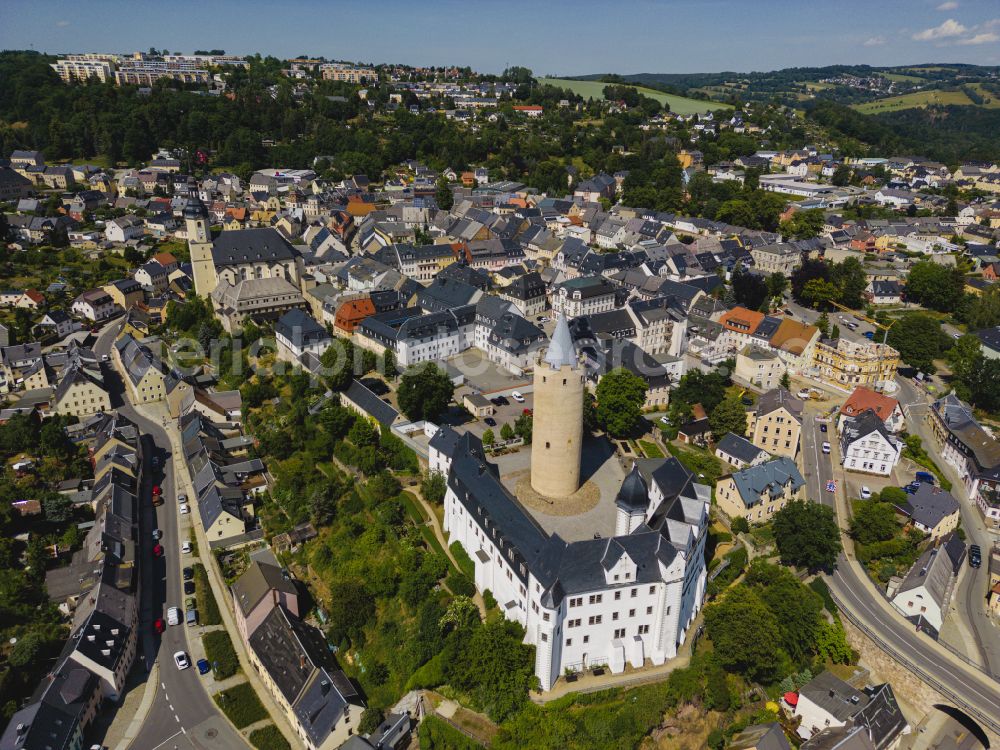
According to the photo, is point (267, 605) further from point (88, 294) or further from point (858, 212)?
point (858, 212)

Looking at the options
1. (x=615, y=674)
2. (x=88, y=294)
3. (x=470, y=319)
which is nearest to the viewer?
(x=615, y=674)

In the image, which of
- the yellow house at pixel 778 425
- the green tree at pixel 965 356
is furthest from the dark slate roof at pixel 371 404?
the green tree at pixel 965 356

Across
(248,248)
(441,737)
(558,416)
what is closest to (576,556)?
(558,416)

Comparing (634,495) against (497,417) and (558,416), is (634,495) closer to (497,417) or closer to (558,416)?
(558,416)

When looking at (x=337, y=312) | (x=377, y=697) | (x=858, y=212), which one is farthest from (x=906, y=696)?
(x=858, y=212)

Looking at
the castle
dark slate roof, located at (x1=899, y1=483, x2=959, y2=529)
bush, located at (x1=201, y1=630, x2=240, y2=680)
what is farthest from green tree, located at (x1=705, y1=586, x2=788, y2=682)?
bush, located at (x1=201, y1=630, x2=240, y2=680)

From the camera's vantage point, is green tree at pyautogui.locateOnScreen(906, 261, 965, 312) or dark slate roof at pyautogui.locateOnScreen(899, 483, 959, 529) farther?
green tree at pyautogui.locateOnScreen(906, 261, 965, 312)

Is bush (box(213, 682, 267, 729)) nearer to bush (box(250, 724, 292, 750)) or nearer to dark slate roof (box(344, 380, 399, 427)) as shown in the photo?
bush (box(250, 724, 292, 750))
